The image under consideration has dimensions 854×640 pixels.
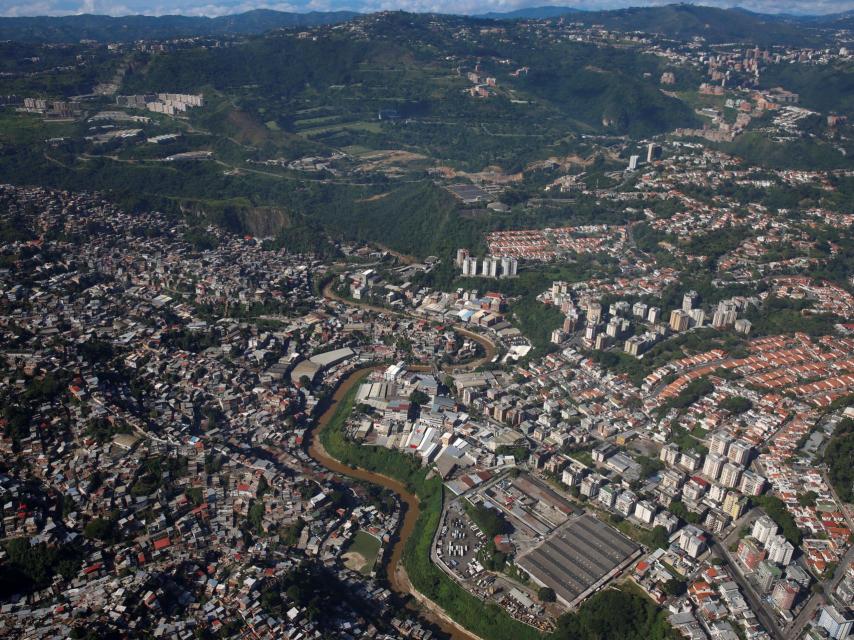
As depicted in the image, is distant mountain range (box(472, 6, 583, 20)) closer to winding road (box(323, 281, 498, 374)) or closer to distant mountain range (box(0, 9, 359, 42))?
distant mountain range (box(0, 9, 359, 42))

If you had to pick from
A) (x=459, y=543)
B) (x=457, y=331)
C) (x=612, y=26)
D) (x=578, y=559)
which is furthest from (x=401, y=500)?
(x=612, y=26)

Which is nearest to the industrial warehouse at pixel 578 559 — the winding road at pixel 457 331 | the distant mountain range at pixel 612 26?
the winding road at pixel 457 331

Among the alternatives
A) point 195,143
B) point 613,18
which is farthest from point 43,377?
point 613,18

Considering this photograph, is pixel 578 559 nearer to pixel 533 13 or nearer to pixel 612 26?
pixel 612 26

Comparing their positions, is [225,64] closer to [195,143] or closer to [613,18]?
[195,143]

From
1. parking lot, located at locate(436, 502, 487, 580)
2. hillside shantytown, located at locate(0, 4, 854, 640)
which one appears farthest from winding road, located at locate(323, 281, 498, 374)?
parking lot, located at locate(436, 502, 487, 580)

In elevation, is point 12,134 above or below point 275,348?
above
